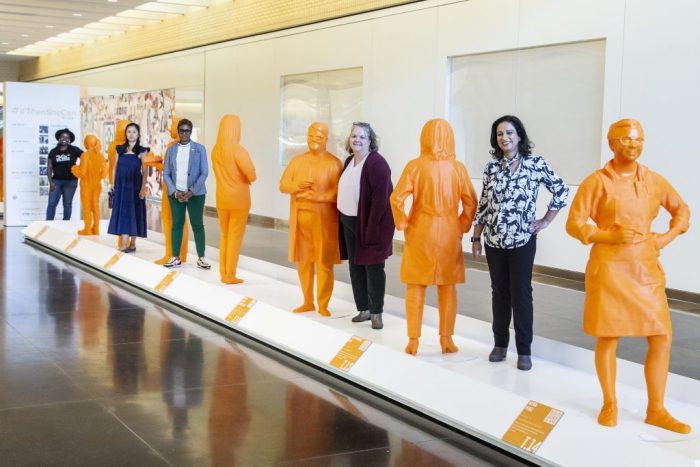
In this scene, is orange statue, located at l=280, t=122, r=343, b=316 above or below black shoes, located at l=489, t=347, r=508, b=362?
above

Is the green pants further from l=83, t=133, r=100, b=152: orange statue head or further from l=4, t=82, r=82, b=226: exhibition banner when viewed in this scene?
l=4, t=82, r=82, b=226: exhibition banner

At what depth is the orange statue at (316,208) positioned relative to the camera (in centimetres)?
690

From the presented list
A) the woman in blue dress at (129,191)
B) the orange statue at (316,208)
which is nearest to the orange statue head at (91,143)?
the woman in blue dress at (129,191)

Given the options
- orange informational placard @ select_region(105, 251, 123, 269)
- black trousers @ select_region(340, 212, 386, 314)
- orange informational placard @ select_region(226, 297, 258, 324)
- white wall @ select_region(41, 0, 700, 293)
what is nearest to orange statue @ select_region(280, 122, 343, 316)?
black trousers @ select_region(340, 212, 386, 314)

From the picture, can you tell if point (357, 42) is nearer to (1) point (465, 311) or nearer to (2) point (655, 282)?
(1) point (465, 311)

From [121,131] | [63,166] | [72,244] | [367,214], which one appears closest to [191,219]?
[121,131]

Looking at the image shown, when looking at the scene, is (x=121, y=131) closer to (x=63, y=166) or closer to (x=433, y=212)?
(x=63, y=166)

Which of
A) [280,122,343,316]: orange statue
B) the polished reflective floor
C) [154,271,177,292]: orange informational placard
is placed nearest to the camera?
the polished reflective floor

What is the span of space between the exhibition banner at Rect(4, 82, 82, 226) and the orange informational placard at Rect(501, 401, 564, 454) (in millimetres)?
12846

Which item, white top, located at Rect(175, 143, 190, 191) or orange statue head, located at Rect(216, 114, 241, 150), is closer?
orange statue head, located at Rect(216, 114, 241, 150)

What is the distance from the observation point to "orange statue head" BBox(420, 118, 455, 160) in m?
5.63

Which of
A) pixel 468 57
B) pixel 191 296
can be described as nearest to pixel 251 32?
pixel 468 57

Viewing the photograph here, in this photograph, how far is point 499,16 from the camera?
11438 mm

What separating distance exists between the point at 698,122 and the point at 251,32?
10265mm
